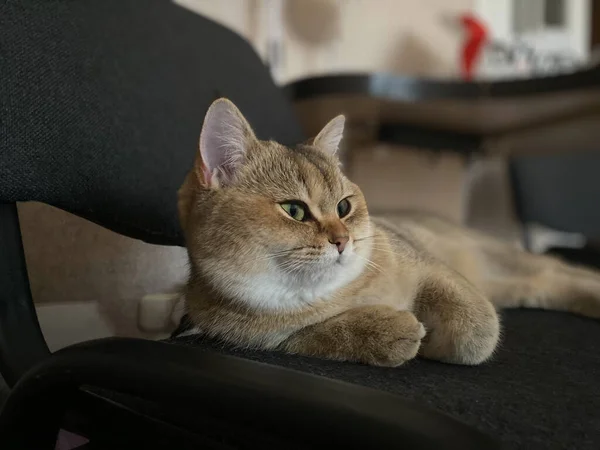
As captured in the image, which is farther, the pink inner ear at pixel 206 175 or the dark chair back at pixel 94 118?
the pink inner ear at pixel 206 175

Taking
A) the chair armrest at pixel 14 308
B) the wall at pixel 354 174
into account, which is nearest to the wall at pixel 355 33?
the wall at pixel 354 174

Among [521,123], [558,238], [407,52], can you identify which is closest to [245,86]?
[521,123]

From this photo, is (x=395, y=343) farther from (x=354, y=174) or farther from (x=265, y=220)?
(x=354, y=174)

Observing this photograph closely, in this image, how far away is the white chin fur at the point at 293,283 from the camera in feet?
2.28

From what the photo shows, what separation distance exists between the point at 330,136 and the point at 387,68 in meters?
1.39

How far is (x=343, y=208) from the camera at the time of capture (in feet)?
2.62

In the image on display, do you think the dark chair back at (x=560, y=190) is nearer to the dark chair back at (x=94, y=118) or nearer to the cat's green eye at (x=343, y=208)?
the dark chair back at (x=94, y=118)

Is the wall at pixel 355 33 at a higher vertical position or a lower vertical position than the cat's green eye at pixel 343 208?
higher

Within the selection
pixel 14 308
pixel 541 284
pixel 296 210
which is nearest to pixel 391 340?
pixel 296 210

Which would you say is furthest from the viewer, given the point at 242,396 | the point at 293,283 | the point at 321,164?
the point at 321,164

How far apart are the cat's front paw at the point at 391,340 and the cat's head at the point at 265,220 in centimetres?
9

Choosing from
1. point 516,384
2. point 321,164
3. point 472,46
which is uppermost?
point 472,46

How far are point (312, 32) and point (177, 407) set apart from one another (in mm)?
1767

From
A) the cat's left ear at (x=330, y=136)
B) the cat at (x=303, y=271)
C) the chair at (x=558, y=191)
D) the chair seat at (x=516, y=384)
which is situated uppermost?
the cat's left ear at (x=330, y=136)
